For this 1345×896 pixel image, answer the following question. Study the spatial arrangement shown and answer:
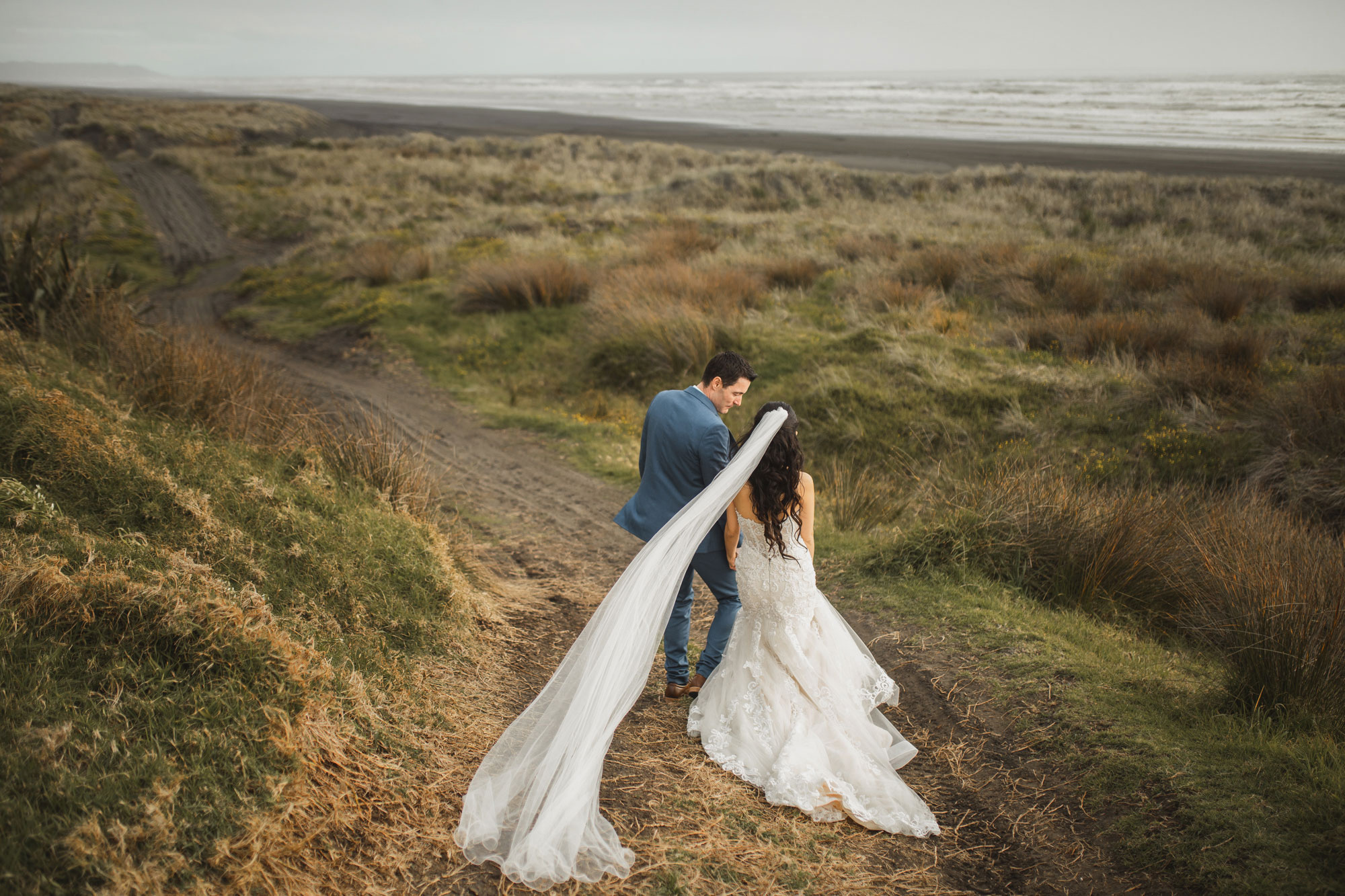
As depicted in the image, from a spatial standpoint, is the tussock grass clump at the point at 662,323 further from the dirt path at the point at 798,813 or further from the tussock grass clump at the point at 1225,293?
the tussock grass clump at the point at 1225,293

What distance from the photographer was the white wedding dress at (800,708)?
12.0ft

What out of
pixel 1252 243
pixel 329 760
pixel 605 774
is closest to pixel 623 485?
pixel 605 774

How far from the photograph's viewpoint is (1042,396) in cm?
1049

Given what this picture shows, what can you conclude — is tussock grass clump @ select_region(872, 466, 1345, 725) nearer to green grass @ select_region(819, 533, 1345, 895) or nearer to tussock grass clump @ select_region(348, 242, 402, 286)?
green grass @ select_region(819, 533, 1345, 895)

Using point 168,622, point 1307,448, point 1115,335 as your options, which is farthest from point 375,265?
point 1307,448

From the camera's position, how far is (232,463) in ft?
16.7

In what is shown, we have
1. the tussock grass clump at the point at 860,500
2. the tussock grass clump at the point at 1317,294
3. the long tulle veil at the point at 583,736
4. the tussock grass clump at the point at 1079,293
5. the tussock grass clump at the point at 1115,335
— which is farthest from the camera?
the tussock grass clump at the point at 1079,293

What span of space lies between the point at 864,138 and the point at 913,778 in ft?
208

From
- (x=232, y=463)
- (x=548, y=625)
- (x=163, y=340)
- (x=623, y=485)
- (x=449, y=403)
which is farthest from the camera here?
(x=449, y=403)

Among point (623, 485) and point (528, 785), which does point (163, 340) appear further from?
point (528, 785)

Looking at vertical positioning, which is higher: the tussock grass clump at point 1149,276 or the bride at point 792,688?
the tussock grass clump at point 1149,276

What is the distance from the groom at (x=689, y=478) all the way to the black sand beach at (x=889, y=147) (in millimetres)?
31012

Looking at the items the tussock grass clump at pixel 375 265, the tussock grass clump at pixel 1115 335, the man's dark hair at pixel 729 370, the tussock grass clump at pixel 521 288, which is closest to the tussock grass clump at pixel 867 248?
the tussock grass clump at pixel 1115 335

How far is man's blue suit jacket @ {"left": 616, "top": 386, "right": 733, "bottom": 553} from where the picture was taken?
4.08 meters
